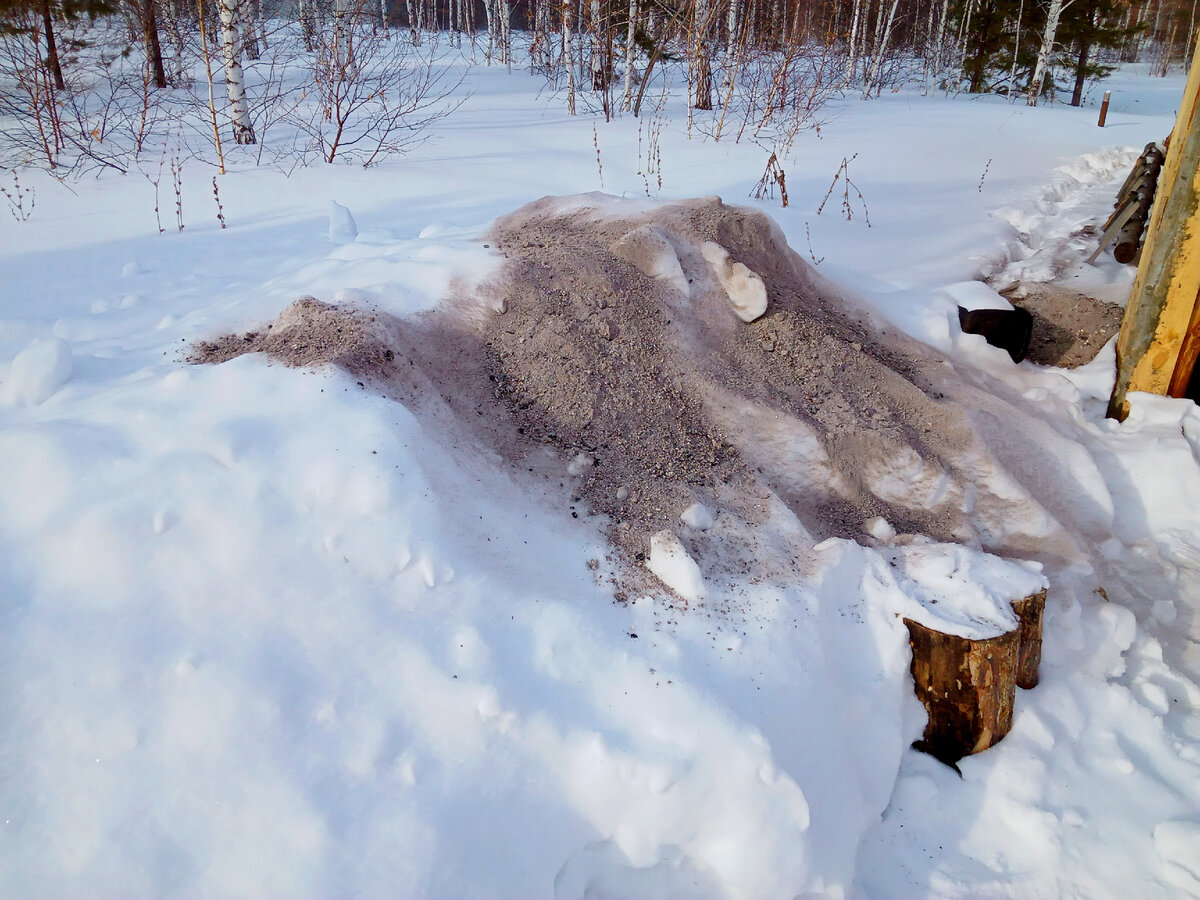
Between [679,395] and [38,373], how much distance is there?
220cm

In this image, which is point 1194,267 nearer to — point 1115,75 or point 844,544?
point 844,544

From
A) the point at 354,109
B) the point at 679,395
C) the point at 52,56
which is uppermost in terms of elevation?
the point at 52,56

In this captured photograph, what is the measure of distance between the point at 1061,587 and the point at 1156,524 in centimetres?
86

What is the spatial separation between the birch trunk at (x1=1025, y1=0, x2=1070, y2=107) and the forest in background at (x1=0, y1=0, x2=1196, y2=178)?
0.04 meters

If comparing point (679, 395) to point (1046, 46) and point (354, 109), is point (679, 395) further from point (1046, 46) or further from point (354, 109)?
point (1046, 46)

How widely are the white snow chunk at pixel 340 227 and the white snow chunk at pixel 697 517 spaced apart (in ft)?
8.88

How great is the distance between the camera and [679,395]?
2908mm

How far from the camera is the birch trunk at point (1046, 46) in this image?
1448cm

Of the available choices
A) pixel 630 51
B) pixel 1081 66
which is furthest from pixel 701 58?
pixel 1081 66

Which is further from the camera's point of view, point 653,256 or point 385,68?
point 385,68

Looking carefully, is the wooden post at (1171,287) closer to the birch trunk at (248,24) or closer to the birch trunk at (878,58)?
the birch trunk at (248,24)

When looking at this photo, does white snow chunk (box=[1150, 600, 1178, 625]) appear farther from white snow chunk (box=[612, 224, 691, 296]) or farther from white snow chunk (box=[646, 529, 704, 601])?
white snow chunk (box=[612, 224, 691, 296])

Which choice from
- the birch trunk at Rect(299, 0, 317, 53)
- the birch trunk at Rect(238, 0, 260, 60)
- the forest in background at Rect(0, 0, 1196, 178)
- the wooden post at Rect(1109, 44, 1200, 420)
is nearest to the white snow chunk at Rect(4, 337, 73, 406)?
the wooden post at Rect(1109, 44, 1200, 420)

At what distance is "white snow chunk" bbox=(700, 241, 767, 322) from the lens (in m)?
3.24
